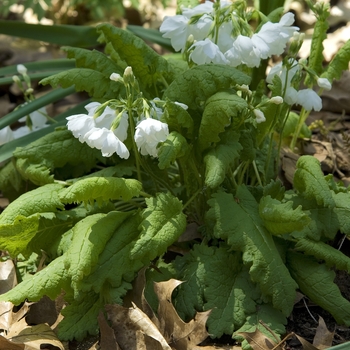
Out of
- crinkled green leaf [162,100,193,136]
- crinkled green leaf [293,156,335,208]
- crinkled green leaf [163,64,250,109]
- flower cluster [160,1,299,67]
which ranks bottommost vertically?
crinkled green leaf [293,156,335,208]

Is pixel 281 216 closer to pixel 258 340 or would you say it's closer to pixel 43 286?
pixel 258 340

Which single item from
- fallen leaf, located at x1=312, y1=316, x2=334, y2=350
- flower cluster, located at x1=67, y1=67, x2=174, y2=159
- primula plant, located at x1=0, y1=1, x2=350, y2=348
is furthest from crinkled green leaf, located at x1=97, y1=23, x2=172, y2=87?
fallen leaf, located at x1=312, y1=316, x2=334, y2=350

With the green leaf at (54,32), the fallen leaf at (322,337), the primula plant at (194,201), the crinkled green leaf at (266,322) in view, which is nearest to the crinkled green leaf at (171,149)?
the primula plant at (194,201)

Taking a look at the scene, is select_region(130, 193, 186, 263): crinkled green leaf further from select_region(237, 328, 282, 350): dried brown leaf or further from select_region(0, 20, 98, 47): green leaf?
select_region(0, 20, 98, 47): green leaf

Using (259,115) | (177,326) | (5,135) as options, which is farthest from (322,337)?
(5,135)

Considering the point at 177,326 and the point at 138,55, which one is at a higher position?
the point at 138,55

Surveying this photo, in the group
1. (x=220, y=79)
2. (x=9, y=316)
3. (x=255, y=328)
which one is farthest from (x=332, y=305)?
(x=9, y=316)
